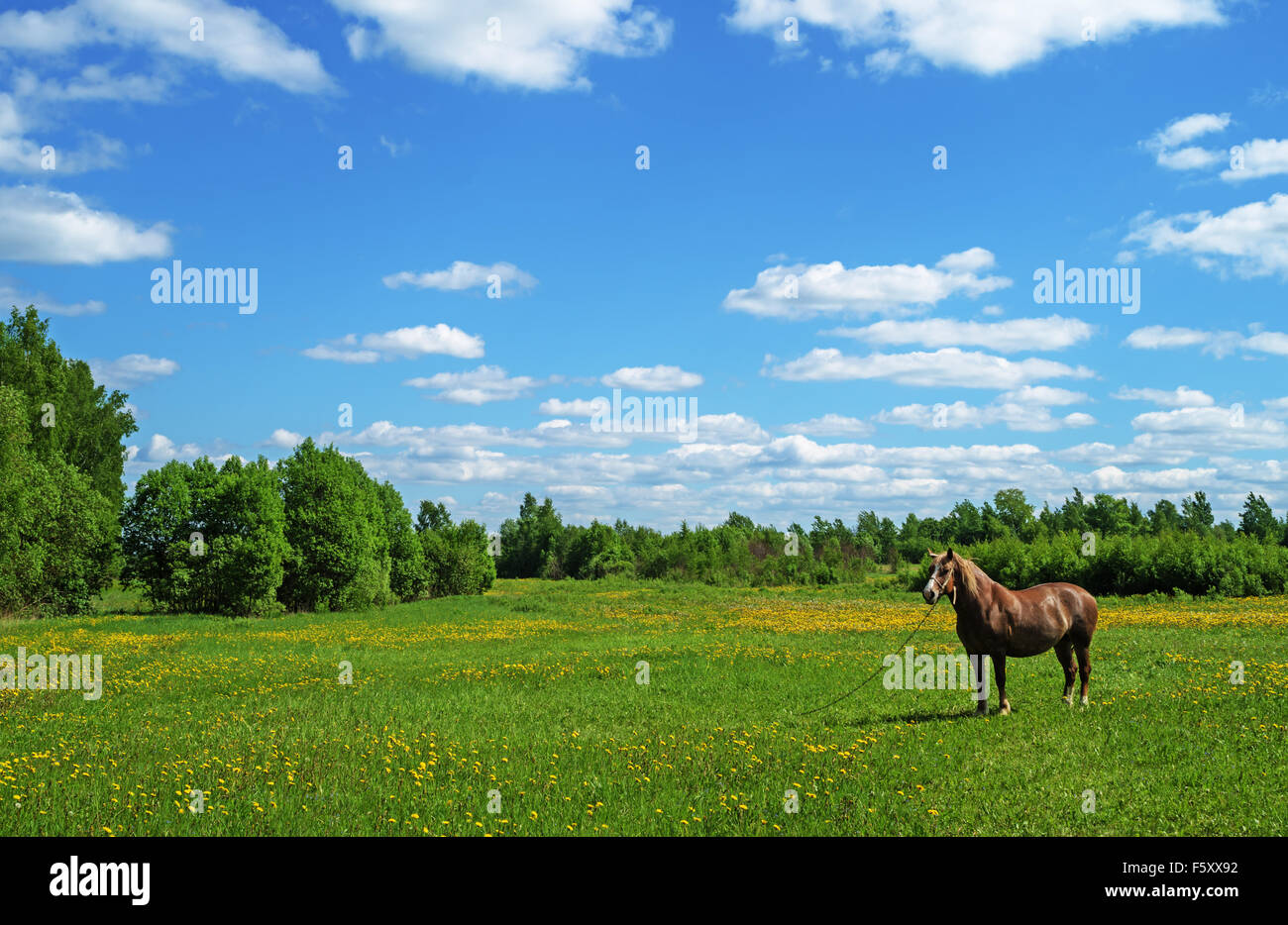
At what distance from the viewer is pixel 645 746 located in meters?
13.0

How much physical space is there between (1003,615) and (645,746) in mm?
6637

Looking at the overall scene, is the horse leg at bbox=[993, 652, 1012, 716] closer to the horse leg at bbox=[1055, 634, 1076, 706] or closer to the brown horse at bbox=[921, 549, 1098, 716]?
the brown horse at bbox=[921, 549, 1098, 716]

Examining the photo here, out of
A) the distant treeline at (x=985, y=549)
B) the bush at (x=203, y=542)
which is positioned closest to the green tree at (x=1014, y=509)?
the distant treeline at (x=985, y=549)

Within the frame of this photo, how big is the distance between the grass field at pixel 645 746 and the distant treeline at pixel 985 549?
13.6ft

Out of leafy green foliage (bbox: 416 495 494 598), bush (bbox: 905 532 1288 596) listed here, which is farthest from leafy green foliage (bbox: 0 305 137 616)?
bush (bbox: 905 532 1288 596)

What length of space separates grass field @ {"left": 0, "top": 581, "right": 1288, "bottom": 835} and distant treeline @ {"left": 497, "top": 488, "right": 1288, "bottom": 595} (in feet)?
13.6

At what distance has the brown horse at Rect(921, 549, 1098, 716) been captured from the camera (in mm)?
13984

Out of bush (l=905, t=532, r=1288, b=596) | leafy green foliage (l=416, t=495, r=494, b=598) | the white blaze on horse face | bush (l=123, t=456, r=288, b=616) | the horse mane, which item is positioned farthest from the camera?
leafy green foliage (l=416, t=495, r=494, b=598)

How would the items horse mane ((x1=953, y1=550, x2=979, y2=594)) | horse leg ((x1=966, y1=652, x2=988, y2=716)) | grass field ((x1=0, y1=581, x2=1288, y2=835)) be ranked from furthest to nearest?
horse leg ((x1=966, y1=652, x2=988, y2=716)) < horse mane ((x1=953, y1=550, x2=979, y2=594)) < grass field ((x1=0, y1=581, x2=1288, y2=835))

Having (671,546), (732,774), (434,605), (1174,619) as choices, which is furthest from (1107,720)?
(671,546)

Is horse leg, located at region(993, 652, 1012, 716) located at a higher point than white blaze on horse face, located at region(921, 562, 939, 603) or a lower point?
lower

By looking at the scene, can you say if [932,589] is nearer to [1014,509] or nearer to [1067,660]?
[1067,660]
